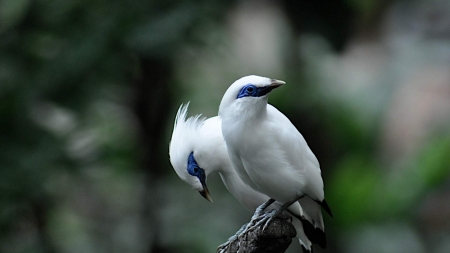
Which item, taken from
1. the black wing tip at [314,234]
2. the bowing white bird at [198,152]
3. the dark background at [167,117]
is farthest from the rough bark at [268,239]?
the dark background at [167,117]

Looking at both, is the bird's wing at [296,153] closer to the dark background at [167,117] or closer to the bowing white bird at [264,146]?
the bowing white bird at [264,146]

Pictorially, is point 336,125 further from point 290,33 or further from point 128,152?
point 128,152

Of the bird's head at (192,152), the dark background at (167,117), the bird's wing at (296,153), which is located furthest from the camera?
the dark background at (167,117)

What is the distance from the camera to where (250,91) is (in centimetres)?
233

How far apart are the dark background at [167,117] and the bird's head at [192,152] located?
1729 mm

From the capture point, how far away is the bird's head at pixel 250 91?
2291mm

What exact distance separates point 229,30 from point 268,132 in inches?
123

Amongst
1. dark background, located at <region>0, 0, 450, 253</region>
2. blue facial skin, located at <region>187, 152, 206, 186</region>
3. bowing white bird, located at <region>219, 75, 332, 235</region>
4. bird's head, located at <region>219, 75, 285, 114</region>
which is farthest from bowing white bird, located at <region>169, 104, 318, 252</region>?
dark background, located at <region>0, 0, 450, 253</region>

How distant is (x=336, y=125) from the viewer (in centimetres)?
561

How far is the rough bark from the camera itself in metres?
2.41

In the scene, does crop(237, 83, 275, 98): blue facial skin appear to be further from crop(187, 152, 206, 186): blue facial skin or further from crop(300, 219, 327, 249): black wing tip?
crop(300, 219, 327, 249): black wing tip

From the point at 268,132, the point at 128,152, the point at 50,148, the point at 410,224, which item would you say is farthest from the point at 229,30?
the point at 268,132

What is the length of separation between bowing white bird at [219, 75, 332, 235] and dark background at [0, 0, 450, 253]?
2.08 m

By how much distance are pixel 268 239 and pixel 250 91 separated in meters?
0.56
